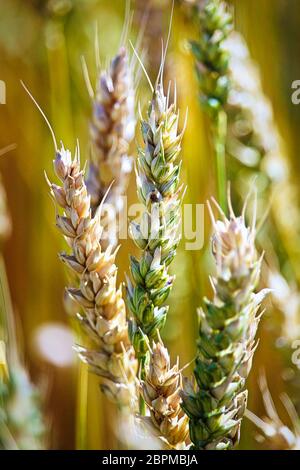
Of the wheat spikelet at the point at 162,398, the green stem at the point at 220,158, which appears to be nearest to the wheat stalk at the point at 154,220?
the wheat spikelet at the point at 162,398

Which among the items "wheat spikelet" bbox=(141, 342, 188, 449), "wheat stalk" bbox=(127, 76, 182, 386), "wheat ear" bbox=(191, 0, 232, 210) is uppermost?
"wheat ear" bbox=(191, 0, 232, 210)

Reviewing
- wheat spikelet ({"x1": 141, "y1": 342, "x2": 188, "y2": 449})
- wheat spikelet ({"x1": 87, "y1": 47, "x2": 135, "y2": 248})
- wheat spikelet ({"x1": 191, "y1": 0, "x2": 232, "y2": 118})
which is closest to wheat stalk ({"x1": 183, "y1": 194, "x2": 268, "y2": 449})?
wheat spikelet ({"x1": 141, "y1": 342, "x2": 188, "y2": 449})

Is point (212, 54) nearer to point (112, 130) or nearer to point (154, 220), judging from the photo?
point (112, 130)

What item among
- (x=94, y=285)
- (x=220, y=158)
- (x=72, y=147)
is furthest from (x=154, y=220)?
(x=72, y=147)

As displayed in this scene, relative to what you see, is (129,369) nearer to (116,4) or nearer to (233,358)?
(233,358)

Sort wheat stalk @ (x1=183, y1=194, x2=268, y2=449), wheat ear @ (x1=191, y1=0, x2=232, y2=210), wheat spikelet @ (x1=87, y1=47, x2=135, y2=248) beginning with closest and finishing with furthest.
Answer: wheat stalk @ (x1=183, y1=194, x2=268, y2=449)
wheat spikelet @ (x1=87, y1=47, x2=135, y2=248)
wheat ear @ (x1=191, y1=0, x2=232, y2=210)

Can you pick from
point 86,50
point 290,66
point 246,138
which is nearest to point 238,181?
point 246,138

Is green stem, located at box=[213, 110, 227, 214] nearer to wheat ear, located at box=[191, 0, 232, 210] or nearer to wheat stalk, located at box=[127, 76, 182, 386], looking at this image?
wheat ear, located at box=[191, 0, 232, 210]
